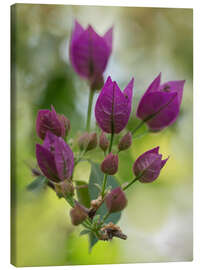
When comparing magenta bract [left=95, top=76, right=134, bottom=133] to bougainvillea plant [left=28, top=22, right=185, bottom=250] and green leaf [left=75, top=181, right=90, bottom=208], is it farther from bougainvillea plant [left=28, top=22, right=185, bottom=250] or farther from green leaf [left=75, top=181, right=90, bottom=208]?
green leaf [left=75, top=181, right=90, bottom=208]

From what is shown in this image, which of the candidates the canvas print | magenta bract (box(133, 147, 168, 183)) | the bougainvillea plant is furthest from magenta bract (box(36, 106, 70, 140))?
the canvas print

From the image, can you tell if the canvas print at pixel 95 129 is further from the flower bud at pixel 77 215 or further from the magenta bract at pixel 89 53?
the flower bud at pixel 77 215

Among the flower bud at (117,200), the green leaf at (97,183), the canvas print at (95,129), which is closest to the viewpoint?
the flower bud at (117,200)

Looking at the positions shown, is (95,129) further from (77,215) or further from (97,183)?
(77,215)

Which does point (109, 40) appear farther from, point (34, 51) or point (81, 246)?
point (81, 246)

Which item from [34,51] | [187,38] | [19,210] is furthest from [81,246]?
[187,38]

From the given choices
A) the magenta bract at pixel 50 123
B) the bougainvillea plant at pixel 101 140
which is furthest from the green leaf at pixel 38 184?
the magenta bract at pixel 50 123

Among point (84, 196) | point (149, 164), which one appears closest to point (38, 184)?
point (84, 196)

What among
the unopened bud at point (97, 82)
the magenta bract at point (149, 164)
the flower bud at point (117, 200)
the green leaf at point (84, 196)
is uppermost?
the unopened bud at point (97, 82)
